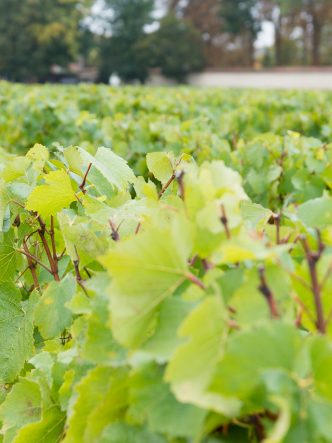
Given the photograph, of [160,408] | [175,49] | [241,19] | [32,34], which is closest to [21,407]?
[160,408]

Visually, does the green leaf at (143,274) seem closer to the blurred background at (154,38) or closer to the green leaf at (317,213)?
the green leaf at (317,213)

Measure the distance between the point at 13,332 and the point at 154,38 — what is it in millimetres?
54318

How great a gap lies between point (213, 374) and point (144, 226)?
481mm

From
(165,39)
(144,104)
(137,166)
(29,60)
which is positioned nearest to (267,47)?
(165,39)

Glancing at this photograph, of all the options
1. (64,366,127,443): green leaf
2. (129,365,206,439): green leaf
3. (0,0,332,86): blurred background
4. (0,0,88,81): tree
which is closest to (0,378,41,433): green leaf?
(64,366,127,443): green leaf

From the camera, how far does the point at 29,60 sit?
49531 millimetres

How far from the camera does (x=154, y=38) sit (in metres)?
53.8

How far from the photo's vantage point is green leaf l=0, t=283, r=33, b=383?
1.63 metres

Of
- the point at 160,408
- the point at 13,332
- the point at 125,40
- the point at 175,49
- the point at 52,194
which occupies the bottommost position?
the point at 175,49

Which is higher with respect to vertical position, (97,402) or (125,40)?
(97,402)

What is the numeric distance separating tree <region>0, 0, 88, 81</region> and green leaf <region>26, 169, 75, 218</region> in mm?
49355

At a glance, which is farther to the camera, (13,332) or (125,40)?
(125,40)

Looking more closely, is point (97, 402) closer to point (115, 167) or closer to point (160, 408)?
point (160, 408)

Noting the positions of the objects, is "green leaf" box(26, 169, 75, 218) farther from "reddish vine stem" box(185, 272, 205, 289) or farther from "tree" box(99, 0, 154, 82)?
"tree" box(99, 0, 154, 82)
